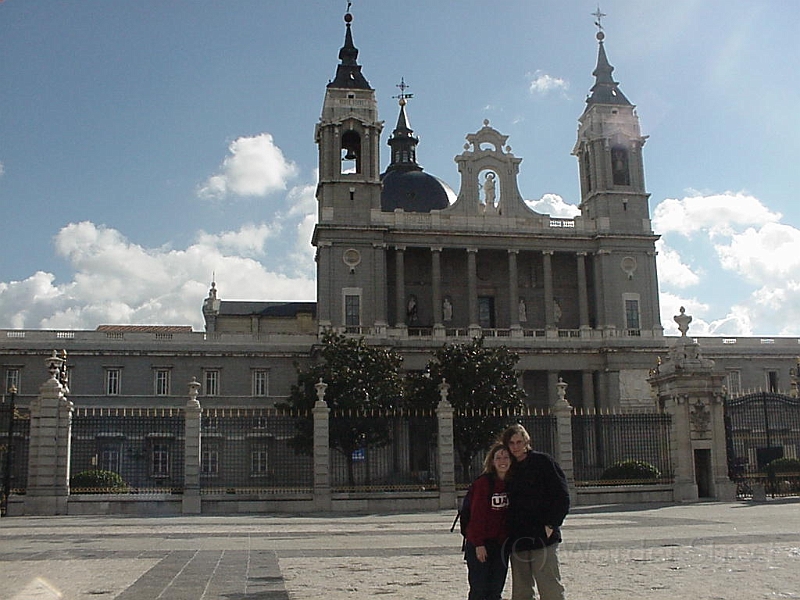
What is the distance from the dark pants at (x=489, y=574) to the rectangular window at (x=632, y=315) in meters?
51.7

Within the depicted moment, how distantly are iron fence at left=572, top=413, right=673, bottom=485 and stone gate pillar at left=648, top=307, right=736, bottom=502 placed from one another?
1.64ft

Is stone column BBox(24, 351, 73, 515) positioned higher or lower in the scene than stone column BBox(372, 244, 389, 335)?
lower

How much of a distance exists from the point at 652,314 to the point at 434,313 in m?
13.8

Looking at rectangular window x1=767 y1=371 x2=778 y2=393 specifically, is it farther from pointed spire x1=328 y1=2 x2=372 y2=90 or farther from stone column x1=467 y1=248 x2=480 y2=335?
pointed spire x1=328 y1=2 x2=372 y2=90

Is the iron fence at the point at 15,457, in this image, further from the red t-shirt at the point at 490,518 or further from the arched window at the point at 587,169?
the arched window at the point at 587,169

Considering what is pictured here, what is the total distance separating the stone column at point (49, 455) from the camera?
81.4 ft

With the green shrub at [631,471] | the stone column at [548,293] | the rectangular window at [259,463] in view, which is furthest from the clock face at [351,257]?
the green shrub at [631,471]

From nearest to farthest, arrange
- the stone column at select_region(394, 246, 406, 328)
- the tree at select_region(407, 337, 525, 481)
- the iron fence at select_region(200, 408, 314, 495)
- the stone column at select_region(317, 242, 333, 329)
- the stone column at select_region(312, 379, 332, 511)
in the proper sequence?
1. the stone column at select_region(312, 379, 332, 511)
2. the iron fence at select_region(200, 408, 314, 495)
3. the tree at select_region(407, 337, 525, 481)
4. the stone column at select_region(317, 242, 333, 329)
5. the stone column at select_region(394, 246, 406, 328)

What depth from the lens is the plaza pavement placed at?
408 inches

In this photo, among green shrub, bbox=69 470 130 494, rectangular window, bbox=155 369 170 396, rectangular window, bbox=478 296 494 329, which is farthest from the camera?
rectangular window, bbox=478 296 494 329

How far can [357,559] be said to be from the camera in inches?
525

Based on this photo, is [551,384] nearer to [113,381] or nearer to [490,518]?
[113,381]

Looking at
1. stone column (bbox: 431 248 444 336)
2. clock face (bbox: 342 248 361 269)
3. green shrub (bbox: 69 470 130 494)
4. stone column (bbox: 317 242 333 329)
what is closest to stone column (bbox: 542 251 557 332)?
stone column (bbox: 431 248 444 336)

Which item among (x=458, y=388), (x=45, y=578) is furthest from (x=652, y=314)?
(x=45, y=578)
